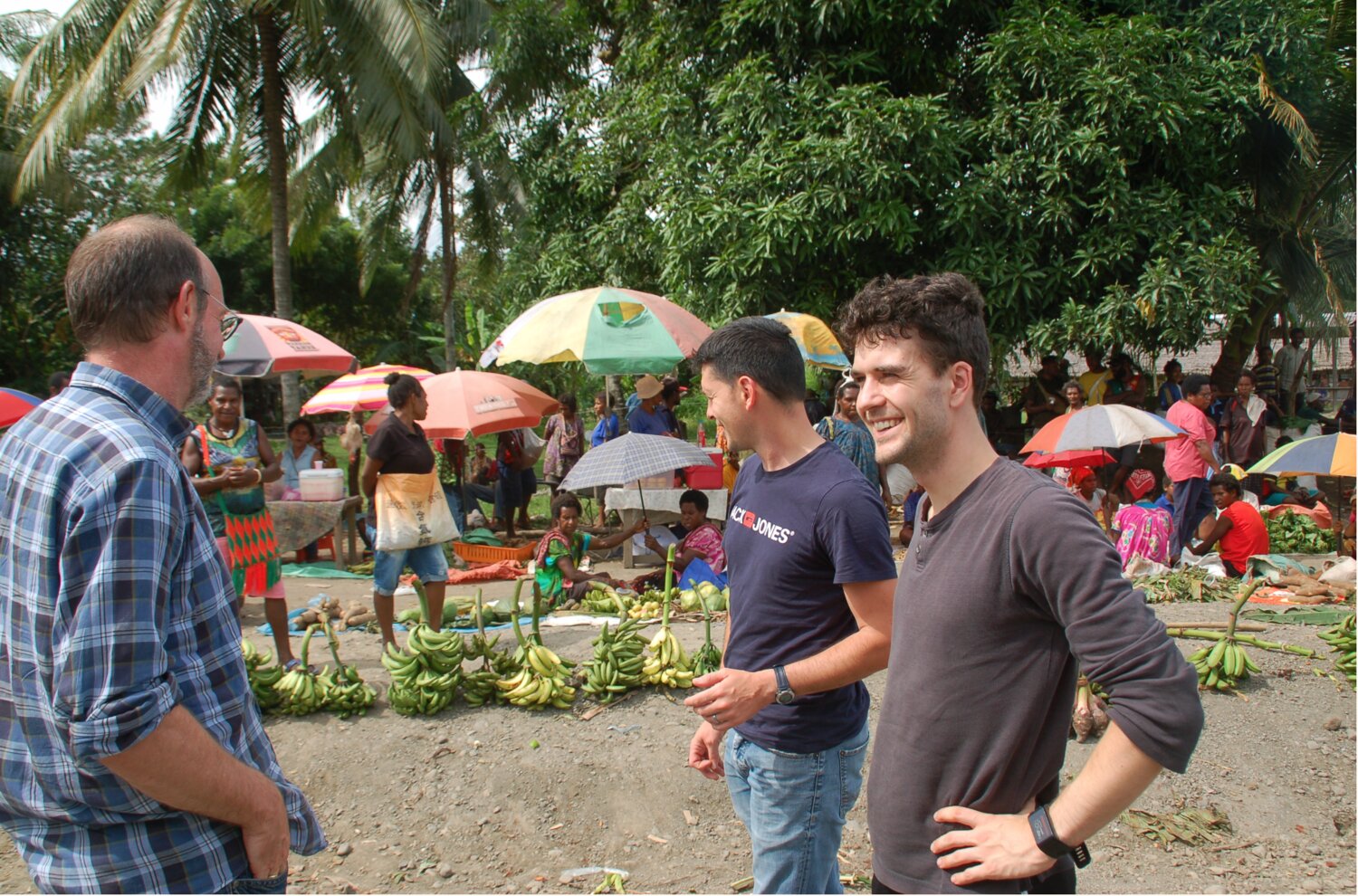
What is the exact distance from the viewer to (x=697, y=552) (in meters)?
7.77

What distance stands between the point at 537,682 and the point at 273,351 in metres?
4.13

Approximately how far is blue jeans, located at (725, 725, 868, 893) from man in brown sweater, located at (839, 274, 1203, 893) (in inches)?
21.5

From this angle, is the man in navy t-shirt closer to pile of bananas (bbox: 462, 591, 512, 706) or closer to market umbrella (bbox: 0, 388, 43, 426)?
pile of bananas (bbox: 462, 591, 512, 706)

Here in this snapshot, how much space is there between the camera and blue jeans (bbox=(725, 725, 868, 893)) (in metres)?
2.36

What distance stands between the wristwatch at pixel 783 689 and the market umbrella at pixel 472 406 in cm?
736

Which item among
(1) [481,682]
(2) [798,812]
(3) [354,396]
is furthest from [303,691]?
(3) [354,396]

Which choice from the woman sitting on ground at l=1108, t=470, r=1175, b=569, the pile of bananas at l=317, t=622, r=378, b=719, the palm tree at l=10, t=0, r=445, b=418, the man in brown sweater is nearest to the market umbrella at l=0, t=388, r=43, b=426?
the pile of bananas at l=317, t=622, r=378, b=719

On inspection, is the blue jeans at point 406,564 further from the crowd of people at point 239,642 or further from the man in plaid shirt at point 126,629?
the man in plaid shirt at point 126,629

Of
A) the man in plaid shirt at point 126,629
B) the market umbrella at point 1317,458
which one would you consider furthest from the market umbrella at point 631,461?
the man in plaid shirt at point 126,629

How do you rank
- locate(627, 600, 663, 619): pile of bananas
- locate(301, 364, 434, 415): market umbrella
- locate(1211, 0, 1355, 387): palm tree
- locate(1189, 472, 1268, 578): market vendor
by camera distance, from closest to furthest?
locate(627, 600, 663, 619): pile of bananas, locate(1189, 472, 1268, 578): market vendor, locate(301, 364, 434, 415): market umbrella, locate(1211, 0, 1355, 387): palm tree

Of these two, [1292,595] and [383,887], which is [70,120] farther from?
[1292,595]

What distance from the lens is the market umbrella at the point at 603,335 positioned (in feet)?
27.9

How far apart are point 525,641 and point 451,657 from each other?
401mm

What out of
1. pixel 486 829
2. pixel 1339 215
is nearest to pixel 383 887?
pixel 486 829
